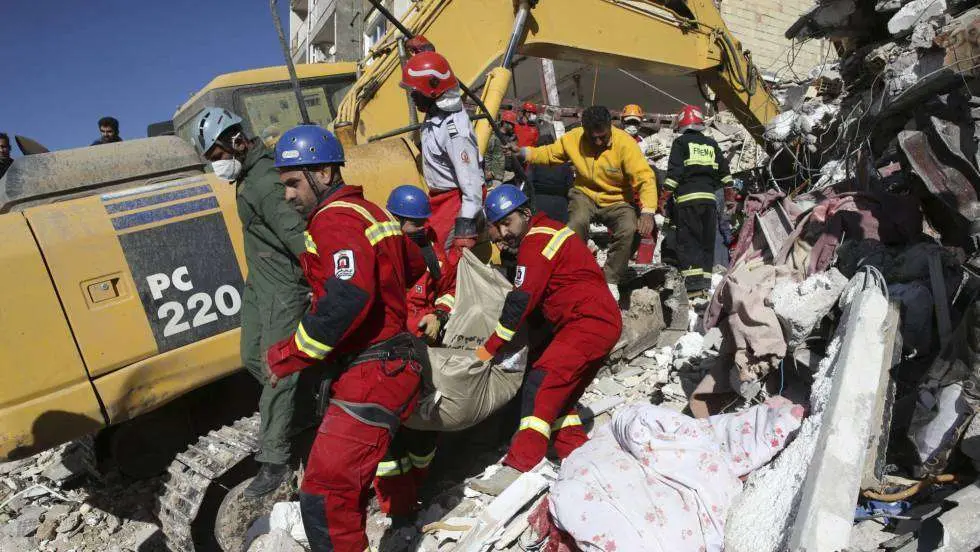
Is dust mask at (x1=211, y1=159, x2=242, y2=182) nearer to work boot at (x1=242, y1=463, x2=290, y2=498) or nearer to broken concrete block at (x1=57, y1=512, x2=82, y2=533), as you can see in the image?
work boot at (x1=242, y1=463, x2=290, y2=498)

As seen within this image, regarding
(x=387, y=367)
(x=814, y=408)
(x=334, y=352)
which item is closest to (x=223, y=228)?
(x=334, y=352)

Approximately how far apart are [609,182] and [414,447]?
2821 millimetres

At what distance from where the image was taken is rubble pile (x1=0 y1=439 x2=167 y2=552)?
3.78 meters

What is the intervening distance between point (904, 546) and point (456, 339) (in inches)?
84.6

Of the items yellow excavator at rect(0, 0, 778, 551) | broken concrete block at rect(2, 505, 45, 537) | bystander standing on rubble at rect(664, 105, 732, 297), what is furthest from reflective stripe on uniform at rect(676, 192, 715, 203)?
broken concrete block at rect(2, 505, 45, 537)

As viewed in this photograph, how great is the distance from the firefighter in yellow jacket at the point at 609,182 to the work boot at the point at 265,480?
9.49 ft

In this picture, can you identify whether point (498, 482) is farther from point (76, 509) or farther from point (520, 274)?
point (76, 509)

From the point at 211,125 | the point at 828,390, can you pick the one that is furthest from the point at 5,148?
the point at 828,390

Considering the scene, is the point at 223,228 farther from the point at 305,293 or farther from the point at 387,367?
the point at 387,367

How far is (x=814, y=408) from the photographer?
262 cm

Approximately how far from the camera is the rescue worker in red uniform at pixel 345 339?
7.89 ft

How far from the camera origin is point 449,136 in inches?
148

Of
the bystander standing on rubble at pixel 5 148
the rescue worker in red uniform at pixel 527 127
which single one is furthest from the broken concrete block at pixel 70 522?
the rescue worker in red uniform at pixel 527 127

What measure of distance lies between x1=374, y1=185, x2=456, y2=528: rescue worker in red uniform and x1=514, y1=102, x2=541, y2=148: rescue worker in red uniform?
3.67 meters
